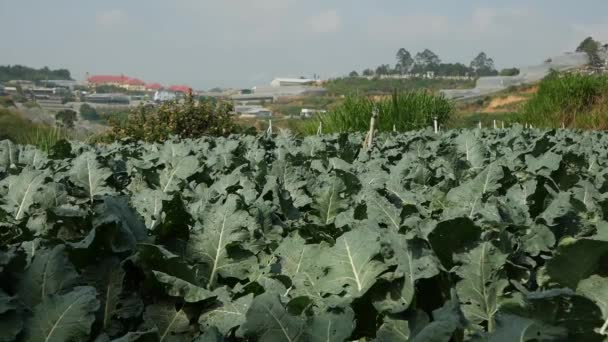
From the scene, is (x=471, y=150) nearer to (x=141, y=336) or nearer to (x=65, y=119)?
(x=141, y=336)

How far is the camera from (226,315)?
1.28 meters

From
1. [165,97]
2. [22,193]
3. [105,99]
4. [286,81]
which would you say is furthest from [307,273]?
[286,81]

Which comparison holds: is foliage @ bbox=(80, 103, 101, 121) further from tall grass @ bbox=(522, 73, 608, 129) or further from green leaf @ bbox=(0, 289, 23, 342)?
green leaf @ bbox=(0, 289, 23, 342)

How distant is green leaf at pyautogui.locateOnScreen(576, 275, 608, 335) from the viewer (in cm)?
116

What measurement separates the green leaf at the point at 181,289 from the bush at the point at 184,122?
13791 mm

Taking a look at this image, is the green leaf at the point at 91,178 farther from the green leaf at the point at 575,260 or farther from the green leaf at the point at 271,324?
the green leaf at the point at 575,260

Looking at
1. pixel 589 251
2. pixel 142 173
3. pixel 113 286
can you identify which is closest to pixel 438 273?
pixel 589 251

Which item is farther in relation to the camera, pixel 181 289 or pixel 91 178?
pixel 91 178

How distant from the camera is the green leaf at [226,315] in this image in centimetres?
125

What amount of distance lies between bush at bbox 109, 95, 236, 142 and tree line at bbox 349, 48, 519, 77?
122668mm

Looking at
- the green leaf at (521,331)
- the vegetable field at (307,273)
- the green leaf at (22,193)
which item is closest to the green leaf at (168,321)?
the vegetable field at (307,273)

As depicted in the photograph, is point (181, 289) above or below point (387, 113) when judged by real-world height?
above

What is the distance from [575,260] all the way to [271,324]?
65cm

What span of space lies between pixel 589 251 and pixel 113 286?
1000mm
